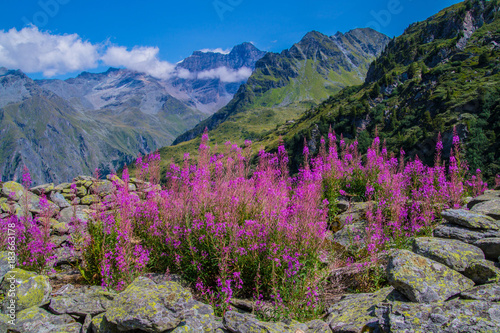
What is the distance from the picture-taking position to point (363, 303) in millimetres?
4438

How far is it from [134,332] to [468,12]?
577ft

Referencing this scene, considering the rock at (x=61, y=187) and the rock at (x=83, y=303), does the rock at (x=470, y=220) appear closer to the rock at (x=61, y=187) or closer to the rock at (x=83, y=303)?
the rock at (x=83, y=303)

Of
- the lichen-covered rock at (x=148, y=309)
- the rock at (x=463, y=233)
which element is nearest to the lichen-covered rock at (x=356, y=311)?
the rock at (x=463, y=233)

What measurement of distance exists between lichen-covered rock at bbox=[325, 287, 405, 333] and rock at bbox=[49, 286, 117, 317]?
3.84 meters

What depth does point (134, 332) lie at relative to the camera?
3.51m

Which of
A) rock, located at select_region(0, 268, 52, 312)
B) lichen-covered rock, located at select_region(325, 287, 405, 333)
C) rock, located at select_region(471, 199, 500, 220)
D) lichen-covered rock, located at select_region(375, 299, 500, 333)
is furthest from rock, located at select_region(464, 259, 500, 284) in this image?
rock, located at select_region(0, 268, 52, 312)

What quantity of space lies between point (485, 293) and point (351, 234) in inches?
150

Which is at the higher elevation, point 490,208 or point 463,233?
point 490,208

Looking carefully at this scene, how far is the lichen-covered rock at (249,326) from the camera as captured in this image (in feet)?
11.3

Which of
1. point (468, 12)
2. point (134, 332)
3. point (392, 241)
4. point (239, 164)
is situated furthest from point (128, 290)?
point (468, 12)

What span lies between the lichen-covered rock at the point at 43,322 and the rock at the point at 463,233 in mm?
6916

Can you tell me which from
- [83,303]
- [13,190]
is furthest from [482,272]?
[13,190]

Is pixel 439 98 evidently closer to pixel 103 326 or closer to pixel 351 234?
pixel 351 234

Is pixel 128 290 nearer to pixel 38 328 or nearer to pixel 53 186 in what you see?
pixel 38 328
